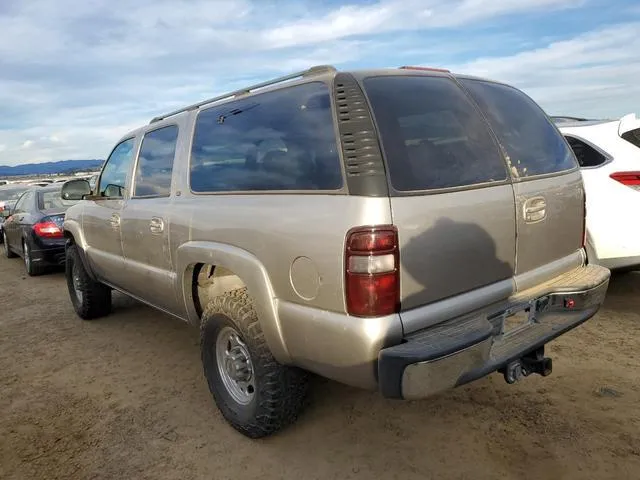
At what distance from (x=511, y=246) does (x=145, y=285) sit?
2741 millimetres

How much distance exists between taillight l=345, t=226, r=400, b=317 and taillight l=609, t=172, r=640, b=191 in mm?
3202

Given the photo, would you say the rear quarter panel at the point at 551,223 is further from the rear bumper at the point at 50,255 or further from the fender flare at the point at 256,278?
the rear bumper at the point at 50,255

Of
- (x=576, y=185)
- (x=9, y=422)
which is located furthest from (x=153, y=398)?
(x=576, y=185)

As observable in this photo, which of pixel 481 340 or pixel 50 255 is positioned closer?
pixel 481 340

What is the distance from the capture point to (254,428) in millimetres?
2887

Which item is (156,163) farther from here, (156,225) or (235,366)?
(235,366)

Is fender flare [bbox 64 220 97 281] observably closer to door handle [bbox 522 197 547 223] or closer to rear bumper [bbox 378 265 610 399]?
rear bumper [bbox 378 265 610 399]

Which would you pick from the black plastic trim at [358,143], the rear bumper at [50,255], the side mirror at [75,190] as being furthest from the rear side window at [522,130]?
the rear bumper at [50,255]

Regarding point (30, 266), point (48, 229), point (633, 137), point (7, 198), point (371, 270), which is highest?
point (633, 137)

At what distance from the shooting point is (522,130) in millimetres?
2988

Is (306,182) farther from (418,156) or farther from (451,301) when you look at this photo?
(451,301)

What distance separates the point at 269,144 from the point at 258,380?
128 cm

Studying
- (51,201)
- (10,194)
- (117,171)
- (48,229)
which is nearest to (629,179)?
(117,171)

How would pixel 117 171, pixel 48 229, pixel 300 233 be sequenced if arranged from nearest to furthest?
pixel 300 233
pixel 117 171
pixel 48 229
